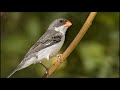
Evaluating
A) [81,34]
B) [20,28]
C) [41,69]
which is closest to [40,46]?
[41,69]

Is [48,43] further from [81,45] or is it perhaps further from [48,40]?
Result: [81,45]

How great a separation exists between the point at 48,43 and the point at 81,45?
3.44 feet

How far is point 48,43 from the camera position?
2604mm

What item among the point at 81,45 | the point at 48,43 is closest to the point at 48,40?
the point at 48,43

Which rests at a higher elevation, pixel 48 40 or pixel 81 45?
pixel 48 40

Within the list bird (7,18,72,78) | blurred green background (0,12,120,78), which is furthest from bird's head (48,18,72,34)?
blurred green background (0,12,120,78)

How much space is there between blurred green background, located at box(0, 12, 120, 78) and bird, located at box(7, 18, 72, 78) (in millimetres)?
566

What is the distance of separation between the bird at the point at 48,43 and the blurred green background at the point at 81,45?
566 millimetres

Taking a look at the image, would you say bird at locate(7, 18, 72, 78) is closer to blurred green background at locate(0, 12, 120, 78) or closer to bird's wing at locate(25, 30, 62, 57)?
bird's wing at locate(25, 30, 62, 57)

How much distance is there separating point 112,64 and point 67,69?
38 cm

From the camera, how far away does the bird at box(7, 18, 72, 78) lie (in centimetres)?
226

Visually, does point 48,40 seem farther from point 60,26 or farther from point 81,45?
point 81,45

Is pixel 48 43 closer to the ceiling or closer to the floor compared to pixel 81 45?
closer to the ceiling

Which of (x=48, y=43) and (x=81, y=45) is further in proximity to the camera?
(x=81, y=45)
